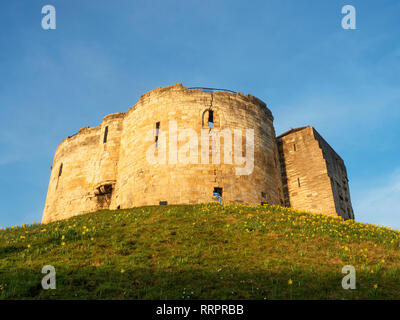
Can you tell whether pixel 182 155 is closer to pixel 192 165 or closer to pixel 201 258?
pixel 192 165

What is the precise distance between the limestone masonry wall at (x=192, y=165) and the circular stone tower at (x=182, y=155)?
6cm

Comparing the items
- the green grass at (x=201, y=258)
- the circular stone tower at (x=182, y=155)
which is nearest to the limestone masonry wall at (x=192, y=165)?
the circular stone tower at (x=182, y=155)

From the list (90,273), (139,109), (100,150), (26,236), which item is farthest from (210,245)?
(100,150)

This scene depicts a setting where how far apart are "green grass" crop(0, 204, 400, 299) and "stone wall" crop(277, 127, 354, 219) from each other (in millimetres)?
7463

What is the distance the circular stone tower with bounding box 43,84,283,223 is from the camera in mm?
20062

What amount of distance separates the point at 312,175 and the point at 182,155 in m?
8.80

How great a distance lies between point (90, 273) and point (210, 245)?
12.6 ft

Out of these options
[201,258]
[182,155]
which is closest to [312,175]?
[182,155]

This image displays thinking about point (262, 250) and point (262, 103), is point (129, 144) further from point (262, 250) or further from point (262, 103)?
point (262, 250)

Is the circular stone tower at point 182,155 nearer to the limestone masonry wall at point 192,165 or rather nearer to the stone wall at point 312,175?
the limestone masonry wall at point 192,165

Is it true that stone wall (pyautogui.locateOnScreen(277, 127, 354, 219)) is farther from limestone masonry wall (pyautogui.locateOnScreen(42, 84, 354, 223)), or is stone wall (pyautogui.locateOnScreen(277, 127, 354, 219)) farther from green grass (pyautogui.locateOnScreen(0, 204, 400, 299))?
green grass (pyautogui.locateOnScreen(0, 204, 400, 299))

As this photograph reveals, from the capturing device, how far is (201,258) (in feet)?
32.9

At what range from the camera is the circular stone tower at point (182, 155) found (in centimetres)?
2006

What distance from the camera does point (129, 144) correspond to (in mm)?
23172
